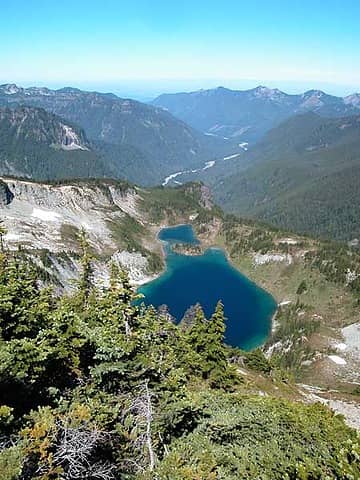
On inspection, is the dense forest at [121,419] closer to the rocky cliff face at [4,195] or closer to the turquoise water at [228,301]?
the turquoise water at [228,301]

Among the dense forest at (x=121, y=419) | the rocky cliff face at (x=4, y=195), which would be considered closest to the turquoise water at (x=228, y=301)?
the rocky cliff face at (x=4, y=195)

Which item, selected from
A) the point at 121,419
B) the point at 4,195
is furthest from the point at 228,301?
the point at 121,419

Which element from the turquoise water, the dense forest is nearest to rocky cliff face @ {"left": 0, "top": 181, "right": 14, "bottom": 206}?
the turquoise water

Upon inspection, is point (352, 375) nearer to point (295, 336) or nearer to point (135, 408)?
point (295, 336)

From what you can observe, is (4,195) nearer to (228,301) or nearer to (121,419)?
(228,301)

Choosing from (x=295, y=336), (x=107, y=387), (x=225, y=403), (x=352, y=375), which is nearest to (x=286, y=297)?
(x=295, y=336)

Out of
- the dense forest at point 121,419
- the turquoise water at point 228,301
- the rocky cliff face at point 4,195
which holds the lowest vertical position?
the turquoise water at point 228,301

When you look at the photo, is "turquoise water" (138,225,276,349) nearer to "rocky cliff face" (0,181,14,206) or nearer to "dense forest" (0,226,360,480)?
"rocky cliff face" (0,181,14,206)

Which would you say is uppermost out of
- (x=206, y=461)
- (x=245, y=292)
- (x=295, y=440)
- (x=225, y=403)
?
(x=206, y=461)
